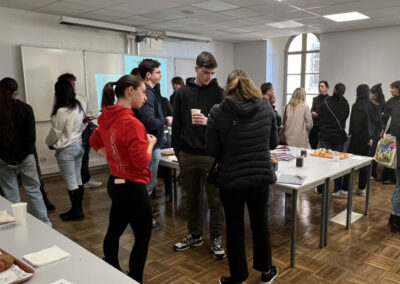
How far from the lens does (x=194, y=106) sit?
251 centimetres

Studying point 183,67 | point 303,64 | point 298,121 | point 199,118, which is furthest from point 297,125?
point 303,64

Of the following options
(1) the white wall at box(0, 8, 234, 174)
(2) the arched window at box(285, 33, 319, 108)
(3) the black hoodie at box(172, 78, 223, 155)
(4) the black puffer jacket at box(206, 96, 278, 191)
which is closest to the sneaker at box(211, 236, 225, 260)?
(3) the black hoodie at box(172, 78, 223, 155)

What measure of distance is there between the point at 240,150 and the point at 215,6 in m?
3.26

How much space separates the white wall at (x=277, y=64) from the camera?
782cm

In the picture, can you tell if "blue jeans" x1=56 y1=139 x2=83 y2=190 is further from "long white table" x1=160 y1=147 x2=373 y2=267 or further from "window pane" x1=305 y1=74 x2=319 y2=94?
"window pane" x1=305 y1=74 x2=319 y2=94

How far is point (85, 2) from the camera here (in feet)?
14.2

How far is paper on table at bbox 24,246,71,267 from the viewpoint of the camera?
4.06 ft

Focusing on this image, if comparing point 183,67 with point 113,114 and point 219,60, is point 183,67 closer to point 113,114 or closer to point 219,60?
point 219,60

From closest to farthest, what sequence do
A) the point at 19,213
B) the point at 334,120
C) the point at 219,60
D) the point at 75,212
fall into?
the point at 19,213 < the point at 75,212 < the point at 334,120 < the point at 219,60

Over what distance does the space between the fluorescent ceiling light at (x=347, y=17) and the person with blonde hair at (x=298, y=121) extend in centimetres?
192

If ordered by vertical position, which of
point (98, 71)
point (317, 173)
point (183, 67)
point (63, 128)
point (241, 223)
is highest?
point (183, 67)

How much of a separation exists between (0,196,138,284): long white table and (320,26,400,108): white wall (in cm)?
618

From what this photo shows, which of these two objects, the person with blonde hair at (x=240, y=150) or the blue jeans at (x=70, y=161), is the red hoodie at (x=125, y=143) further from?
the blue jeans at (x=70, y=161)

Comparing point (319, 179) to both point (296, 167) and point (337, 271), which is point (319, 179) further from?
point (337, 271)
